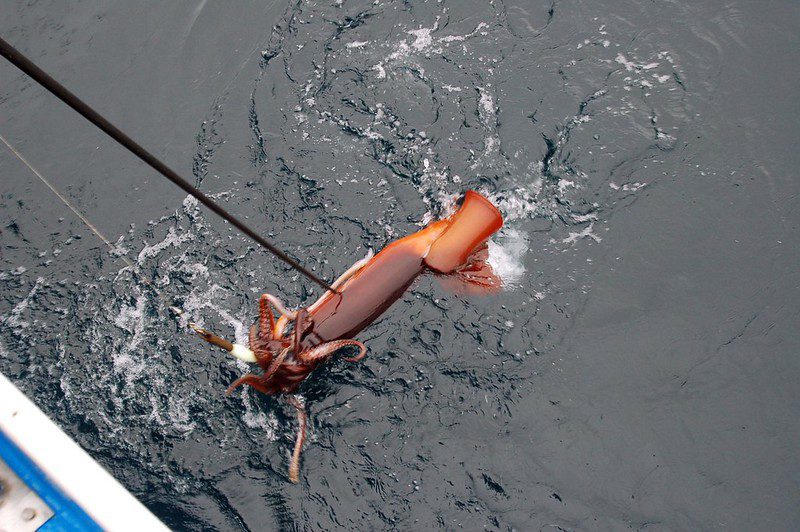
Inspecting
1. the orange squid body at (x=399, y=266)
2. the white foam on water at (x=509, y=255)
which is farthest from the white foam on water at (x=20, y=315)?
the white foam on water at (x=509, y=255)

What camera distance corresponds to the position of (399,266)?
603 cm

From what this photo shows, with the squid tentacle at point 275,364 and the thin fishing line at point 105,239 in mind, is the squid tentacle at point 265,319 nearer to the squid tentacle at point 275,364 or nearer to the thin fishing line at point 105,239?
the squid tentacle at point 275,364

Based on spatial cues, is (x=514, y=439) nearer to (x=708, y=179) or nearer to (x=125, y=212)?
(x=708, y=179)

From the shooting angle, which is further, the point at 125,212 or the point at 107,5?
the point at 107,5

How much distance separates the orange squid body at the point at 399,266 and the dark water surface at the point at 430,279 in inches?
20.6

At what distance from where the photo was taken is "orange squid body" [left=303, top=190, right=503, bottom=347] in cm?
578

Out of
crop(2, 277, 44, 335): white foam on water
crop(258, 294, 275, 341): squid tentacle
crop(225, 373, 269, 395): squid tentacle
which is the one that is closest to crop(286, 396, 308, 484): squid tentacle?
crop(225, 373, 269, 395): squid tentacle

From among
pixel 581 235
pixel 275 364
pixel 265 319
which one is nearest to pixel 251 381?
pixel 275 364

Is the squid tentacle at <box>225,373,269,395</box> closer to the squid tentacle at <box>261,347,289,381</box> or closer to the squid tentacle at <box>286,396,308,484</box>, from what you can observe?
the squid tentacle at <box>261,347,289,381</box>

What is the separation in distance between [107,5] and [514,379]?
24.0ft

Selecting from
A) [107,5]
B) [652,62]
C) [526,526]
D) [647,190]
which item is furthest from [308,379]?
[107,5]

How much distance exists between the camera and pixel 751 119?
7.00 metres

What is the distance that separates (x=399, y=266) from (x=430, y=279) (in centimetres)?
69

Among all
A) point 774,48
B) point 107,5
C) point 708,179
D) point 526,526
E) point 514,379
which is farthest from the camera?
point 107,5
